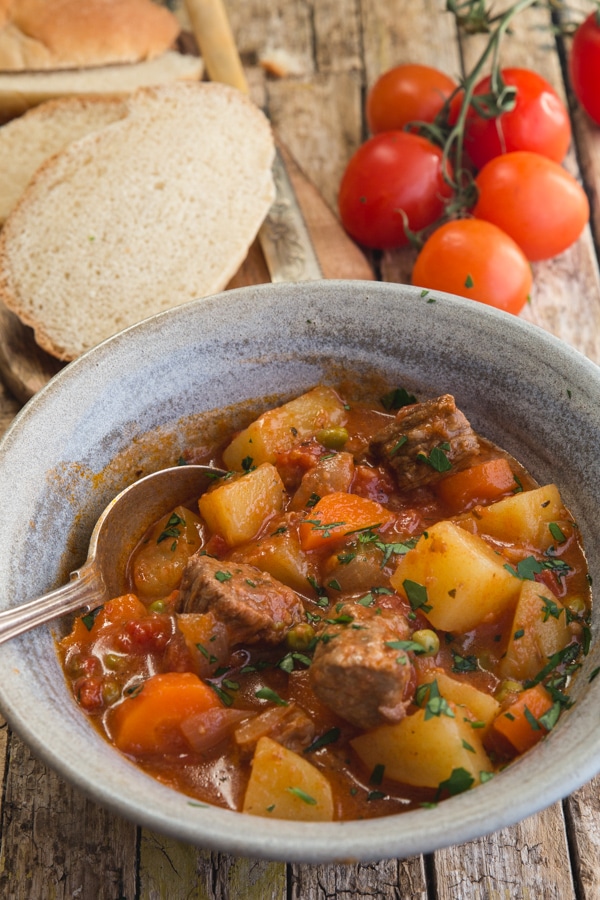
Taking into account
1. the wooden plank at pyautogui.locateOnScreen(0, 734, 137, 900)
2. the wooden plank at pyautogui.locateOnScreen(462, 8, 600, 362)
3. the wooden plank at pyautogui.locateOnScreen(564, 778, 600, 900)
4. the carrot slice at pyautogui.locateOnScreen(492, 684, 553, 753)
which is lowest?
the wooden plank at pyautogui.locateOnScreen(564, 778, 600, 900)

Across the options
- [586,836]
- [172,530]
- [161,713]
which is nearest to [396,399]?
[172,530]

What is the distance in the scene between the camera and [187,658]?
2863 millimetres

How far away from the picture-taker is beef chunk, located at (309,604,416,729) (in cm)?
253

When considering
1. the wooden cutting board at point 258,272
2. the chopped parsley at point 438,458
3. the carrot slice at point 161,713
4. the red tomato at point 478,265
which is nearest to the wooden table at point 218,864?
the carrot slice at point 161,713

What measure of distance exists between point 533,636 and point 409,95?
377cm

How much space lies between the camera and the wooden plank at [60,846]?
2.85m

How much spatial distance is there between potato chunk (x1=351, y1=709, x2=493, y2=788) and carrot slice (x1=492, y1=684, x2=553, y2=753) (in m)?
0.09

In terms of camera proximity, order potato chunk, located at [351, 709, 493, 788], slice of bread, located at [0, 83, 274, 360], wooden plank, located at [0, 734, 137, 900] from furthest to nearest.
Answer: slice of bread, located at [0, 83, 274, 360] < wooden plank, located at [0, 734, 137, 900] < potato chunk, located at [351, 709, 493, 788]

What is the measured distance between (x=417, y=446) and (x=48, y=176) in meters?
3.11

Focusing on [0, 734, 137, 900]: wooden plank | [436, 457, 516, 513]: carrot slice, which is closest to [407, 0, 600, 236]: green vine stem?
[436, 457, 516, 513]: carrot slice

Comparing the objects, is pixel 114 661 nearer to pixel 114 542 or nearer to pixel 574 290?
pixel 114 542

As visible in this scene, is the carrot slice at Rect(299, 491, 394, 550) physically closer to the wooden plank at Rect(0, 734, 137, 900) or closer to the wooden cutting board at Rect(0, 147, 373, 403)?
the wooden plank at Rect(0, 734, 137, 900)

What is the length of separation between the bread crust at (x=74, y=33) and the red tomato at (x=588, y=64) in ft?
9.15

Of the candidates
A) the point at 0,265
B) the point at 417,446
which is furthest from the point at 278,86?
the point at 417,446
